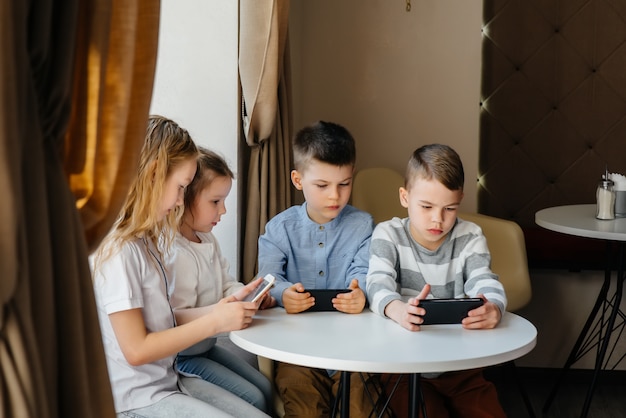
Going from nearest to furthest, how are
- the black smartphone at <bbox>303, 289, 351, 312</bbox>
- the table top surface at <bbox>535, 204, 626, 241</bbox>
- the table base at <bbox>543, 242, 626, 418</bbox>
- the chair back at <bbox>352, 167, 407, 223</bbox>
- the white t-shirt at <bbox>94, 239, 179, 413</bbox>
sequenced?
the white t-shirt at <bbox>94, 239, 179, 413</bbox>, the black smartphone at <bbox>303, 289, 351, 312</bbox>, the table top surface at <bbox>535, 204, 626, 241</bbox>, the table base at <bbox>543, 242, 626, 418</bbox>, the chair back at <bbox>352, 167, 407, 223</bbox>

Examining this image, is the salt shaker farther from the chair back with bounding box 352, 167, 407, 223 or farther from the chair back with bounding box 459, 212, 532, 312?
the chair back with bounding box 352, 167, 407, 223

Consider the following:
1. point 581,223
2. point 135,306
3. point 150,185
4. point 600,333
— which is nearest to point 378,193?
point 581,223

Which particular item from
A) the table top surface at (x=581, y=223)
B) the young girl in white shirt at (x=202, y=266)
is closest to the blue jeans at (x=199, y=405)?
the young girl in white shirt at (x=202, y=266)

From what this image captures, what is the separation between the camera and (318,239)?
2381mm

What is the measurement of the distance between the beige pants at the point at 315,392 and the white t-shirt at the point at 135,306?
0.46m

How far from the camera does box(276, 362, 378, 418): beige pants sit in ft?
7.30

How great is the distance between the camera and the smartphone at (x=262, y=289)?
1.92 m

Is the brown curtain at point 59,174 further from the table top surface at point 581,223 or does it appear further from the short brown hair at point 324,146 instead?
the table top surface at point 581,223

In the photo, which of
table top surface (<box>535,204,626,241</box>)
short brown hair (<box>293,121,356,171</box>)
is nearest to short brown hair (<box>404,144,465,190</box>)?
short brown hair (<box>293,121,356,171</box>)

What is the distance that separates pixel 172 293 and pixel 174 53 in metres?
0.95

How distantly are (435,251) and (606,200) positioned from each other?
1194 mm

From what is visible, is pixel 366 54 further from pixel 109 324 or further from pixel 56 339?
pixel 56 339

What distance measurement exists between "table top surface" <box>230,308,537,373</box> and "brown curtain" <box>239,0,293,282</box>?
0.83 metres

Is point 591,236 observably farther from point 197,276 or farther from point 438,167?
point 197,276
